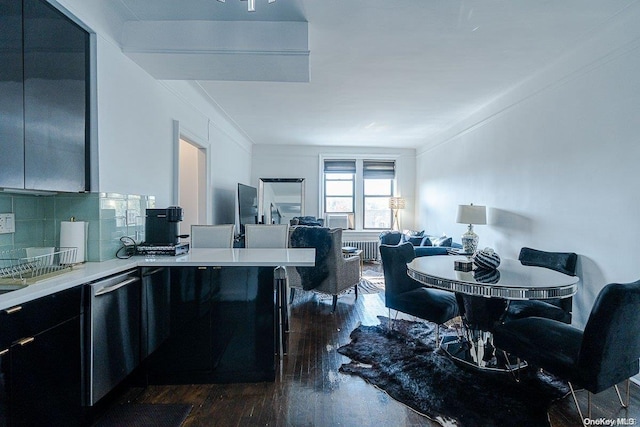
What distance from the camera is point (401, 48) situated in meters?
2.93

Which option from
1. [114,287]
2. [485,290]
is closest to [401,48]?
[485,290]

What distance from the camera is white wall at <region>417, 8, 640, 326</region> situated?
2457mm

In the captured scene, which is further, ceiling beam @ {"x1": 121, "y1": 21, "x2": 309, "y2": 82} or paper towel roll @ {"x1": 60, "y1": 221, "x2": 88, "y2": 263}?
ceiling beam @ {"x1": 121, "y1": 21, "x2": 309, "y2": 82}

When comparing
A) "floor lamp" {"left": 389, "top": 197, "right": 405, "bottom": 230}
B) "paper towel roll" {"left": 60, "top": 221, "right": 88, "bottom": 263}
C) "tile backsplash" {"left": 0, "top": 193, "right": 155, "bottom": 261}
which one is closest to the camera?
"tile backsplash" {"left": 0, "top": 193, "right": 155, "bottom": 261}

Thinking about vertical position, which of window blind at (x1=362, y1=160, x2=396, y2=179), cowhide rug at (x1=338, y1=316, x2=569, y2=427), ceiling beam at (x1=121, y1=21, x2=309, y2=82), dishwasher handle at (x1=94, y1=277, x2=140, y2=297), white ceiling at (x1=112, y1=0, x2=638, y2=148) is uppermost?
white ceiling at (x1=112, y1=0, x2=638, y2=148)

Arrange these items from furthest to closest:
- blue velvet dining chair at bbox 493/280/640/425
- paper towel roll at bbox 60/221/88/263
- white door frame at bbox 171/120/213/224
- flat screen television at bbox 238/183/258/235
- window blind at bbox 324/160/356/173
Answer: window blind at bbox 324/160/356/173
flat screen television at bbox 238/183/258/235
white door frame at bbox 171/120/213/224
paper towel roll at bbox 60/221/88/263
blue velvet dining chair at bbox 493/280/640/425

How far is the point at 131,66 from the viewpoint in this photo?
257cm

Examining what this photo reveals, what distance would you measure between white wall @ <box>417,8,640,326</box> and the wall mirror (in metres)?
4.02

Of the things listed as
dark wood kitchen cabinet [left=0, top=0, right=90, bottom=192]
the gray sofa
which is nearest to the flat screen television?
the gray sofa

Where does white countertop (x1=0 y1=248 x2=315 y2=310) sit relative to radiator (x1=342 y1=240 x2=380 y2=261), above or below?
above

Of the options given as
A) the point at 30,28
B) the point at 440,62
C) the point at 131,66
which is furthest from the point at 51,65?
the point at 440,62

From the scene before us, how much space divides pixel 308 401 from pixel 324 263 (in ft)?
6.36

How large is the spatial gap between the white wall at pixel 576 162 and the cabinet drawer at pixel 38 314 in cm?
376

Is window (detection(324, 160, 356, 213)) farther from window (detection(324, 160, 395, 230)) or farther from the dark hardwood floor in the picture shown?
the dark hardwood floor
